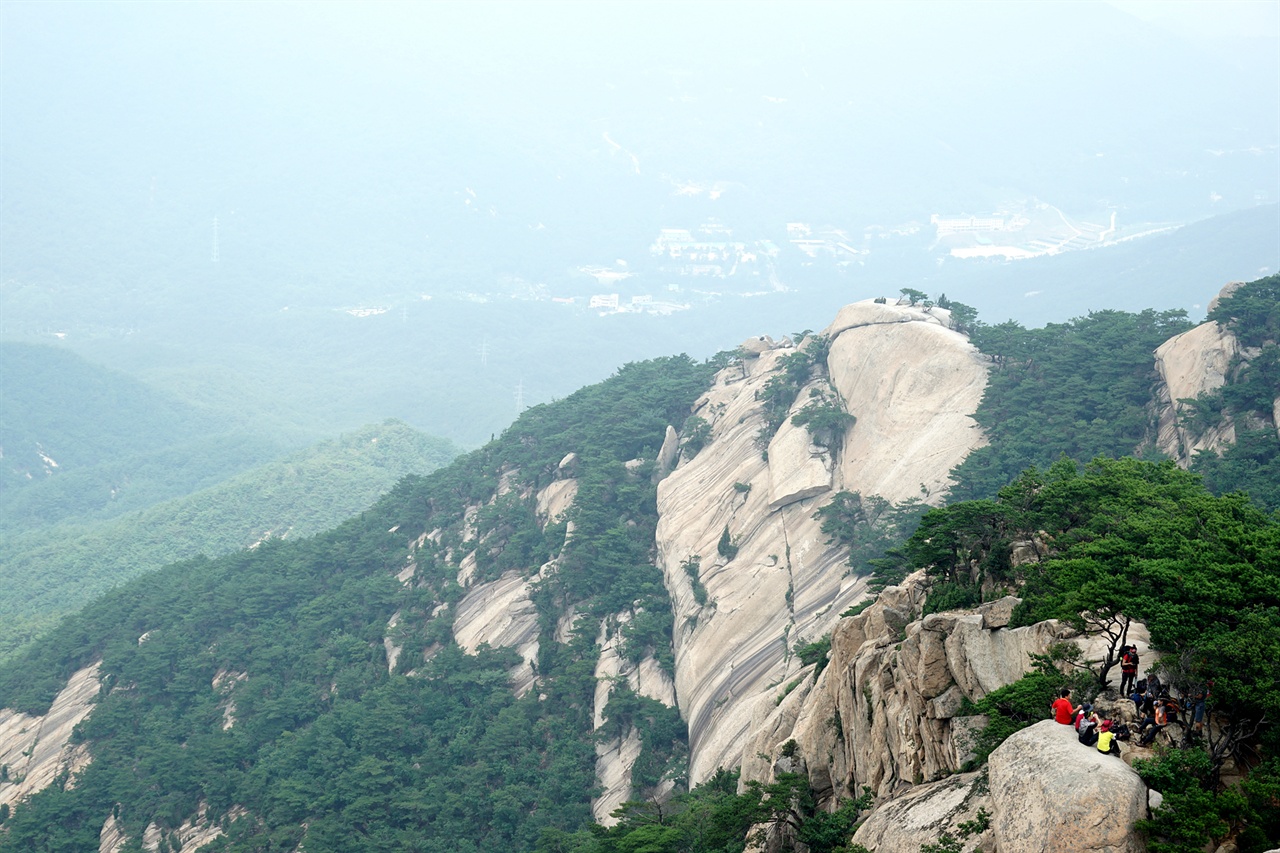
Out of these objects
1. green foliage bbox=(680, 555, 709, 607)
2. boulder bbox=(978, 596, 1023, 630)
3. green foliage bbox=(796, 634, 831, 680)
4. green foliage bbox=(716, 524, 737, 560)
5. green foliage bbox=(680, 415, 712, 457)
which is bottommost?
green foliage bbox=(680, 555, 709, 607)

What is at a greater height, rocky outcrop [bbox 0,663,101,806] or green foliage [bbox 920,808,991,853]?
green foliage [bbox 920,808,991,853]

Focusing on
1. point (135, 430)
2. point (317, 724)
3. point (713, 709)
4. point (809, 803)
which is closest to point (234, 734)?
point (317, 724)

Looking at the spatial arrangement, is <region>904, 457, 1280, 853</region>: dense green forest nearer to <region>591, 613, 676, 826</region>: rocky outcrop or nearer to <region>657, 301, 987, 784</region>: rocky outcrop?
<region>657, 301, 987, 784</region>: rocky outcrop

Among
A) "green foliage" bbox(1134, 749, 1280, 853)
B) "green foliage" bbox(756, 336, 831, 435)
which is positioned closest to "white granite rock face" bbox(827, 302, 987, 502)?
"green foliage" bbox(756, 336, 831, 435)

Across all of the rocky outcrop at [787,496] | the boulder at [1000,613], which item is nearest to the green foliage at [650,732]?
the rocky outcrop at [787,496]

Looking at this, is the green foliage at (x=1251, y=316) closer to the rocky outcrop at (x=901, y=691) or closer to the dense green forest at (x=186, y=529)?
the rocky outcrop at (x=901, y=691)

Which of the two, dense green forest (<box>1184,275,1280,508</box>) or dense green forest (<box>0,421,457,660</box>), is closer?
dense green forest (<box>1184,275,1280,508</box>)

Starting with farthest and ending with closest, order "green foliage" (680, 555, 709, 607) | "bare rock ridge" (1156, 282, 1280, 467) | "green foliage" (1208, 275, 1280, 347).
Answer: "green foliage" (680, 555, 709, 607) → "green foliage" (1208, 275, 1280, 347) → "bare rock ridge" (1156, 282, 1280, 467)
